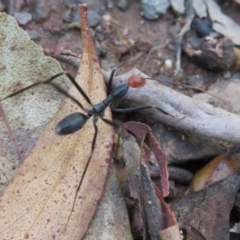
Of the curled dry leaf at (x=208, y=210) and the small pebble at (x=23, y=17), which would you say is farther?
the small pebble at (x=23, y=17)

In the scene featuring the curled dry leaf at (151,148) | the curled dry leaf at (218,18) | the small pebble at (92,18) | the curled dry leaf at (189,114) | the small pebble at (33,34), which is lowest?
the small pebble at (33,34)

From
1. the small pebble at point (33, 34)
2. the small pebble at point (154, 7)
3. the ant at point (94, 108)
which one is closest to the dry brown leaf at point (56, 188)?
the ant at point (94, 108)

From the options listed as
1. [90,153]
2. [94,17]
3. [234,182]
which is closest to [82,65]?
[90,153]

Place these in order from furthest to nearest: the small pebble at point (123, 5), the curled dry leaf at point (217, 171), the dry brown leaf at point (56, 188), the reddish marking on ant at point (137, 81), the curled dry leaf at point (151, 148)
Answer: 1. the small pebble at point (123, 5)
2. the reddish marking on ant at point (137, 81)
3. the curled dry leaf at point (217, 171)
4. the curled dry leaf at point (151, 148)
5. the dry brown leaf at point (56, 188)

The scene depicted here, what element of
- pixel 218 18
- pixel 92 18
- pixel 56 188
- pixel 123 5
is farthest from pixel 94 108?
pixel 218 18

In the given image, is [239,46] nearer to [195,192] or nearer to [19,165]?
[195,192]

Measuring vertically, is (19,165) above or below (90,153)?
below

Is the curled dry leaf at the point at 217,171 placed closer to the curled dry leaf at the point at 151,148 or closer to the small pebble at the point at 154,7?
the curled dry leaf at the point at 151,148
